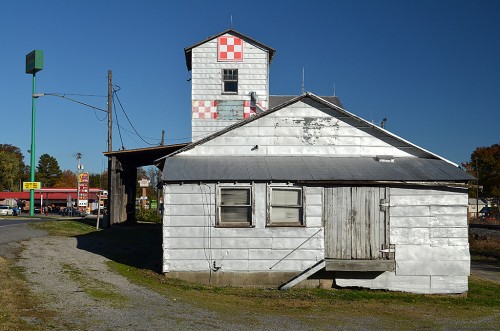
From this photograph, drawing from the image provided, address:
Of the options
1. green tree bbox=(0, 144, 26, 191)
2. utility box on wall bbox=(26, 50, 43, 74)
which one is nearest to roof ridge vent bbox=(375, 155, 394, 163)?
utility box on wall bbox=(26, 50, 43, 74)

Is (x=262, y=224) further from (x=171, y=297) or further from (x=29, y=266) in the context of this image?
(x=29, y=266)

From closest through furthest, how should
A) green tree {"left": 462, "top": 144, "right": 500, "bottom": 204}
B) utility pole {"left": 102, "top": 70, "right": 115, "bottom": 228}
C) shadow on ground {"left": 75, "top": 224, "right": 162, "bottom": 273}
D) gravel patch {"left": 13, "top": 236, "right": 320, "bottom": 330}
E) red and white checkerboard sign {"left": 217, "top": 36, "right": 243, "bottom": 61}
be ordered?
gravel patch {"left": 13, "top": 236, "right": 320, "bottom": 330}
shadow on ground {"left": 75, "top": 224, "right": 162, "bottom": 273}
red and white checkerboard sign {"left": 217, "top": 36, "right": 243, "bottom": 61}
utility pole {"left": 102, "top": 70, "right": 115, "bottom": 228}
green tree {"left": 462, "top": 144, "right": 500, "bottom": 204}

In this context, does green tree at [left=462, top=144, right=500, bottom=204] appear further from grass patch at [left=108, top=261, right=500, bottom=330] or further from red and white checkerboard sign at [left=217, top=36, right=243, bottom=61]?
grass patch at [left=108, top=261, right=500, bottom=330]

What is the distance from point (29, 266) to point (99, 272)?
1730mm

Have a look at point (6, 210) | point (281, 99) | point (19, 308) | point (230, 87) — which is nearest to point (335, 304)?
point (19, 308)

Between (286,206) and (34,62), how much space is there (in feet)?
110

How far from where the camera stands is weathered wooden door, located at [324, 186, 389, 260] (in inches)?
558

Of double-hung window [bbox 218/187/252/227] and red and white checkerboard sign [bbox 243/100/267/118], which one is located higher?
red and white checkerboard sign [bbox 243/100/267/118]

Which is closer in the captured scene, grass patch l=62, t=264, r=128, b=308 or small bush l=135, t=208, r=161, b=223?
grass patch l=62, t=264, r=128, b=308

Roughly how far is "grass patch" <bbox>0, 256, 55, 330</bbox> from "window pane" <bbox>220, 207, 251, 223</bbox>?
4922 mm

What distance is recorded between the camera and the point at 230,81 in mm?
23078

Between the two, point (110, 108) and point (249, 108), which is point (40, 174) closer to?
point (110, 108)

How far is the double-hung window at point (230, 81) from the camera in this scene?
23094 mm

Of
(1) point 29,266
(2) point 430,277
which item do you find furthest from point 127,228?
(2) point 430,277
